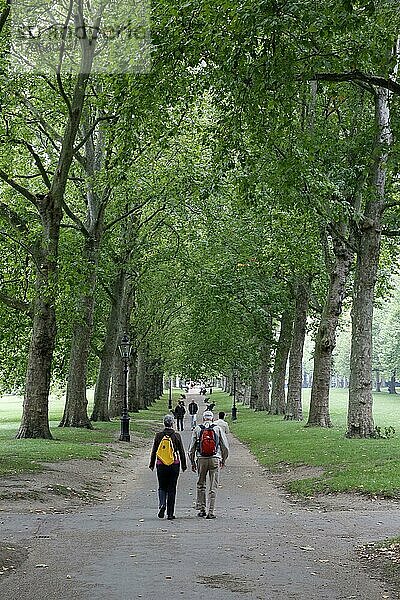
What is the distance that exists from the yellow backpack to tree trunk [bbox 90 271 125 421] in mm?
24466

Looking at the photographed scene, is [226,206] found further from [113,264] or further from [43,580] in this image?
[43,580]

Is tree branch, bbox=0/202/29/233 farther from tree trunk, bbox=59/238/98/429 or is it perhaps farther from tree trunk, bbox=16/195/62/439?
tree trunk, bbox=59/238/98/429

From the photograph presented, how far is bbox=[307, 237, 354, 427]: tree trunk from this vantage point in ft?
98.5

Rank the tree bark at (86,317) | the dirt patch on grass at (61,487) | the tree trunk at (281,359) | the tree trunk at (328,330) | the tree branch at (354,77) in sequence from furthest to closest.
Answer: the tree trunk at (281,359) < the tree bark at (86,317) < the tree trunk at (328,330) < the dirt patch on grass at (61,487) < the tree branch at (354,77)

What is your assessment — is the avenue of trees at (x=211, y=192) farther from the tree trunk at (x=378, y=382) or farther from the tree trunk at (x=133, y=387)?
the tree trunk at (x=378, y=382)

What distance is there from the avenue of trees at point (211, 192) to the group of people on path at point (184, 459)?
396cm

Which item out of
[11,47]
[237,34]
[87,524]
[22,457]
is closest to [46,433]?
[22,457]

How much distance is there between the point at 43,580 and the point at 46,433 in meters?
18.6

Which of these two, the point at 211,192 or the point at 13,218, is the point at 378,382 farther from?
the point at 211,192

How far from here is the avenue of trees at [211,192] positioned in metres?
11.9

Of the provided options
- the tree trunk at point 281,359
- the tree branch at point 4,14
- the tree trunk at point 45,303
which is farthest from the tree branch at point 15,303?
the tree trunk at point 281,359

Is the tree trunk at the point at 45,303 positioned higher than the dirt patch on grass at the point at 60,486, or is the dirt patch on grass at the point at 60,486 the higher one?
the tree trunk at the point at 45,303

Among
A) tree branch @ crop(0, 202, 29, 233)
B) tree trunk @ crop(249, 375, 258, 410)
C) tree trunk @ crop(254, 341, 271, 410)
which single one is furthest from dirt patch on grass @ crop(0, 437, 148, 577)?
tree trunk @ crop(249, 375, 258, 410)

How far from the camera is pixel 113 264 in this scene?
37.8 metres
